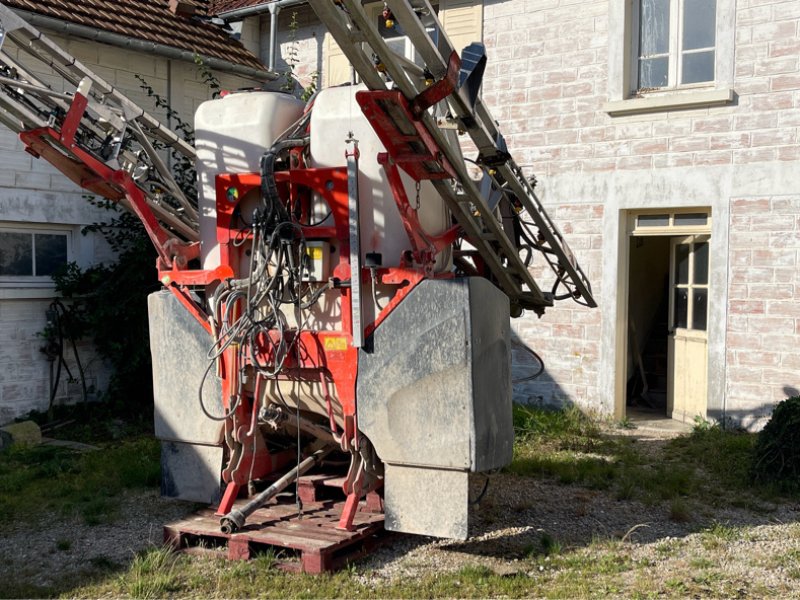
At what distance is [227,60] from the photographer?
11125mm

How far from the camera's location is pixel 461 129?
487cm

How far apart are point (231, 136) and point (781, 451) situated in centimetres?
465

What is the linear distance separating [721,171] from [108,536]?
642 centimetres

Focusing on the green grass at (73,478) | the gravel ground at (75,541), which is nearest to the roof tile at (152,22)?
the green grass at (73,478)

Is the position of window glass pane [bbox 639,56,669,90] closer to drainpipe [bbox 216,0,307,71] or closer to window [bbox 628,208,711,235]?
window [bbox 628,208,711,235]

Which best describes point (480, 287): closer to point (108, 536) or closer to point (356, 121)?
point (356, 121)

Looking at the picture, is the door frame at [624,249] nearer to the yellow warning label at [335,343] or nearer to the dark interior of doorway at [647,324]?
the dark interior of doorway at [647,324]

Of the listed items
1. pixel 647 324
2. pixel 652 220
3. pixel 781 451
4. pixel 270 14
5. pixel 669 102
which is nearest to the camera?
pixel 781 451

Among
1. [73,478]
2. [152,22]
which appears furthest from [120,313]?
[152,22]

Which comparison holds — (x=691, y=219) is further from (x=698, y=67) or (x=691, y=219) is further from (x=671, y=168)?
(x=698, y=67)

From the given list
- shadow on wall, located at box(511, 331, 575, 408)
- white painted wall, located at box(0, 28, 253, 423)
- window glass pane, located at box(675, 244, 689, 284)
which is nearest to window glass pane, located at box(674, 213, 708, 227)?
window glass pane, located at box(675, 244, 689, 284)

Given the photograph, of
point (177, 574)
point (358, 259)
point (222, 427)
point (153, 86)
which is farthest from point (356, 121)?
point (153, 86)

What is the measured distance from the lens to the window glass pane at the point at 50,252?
946 centimetres

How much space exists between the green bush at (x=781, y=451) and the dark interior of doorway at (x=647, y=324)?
11.3 feet
